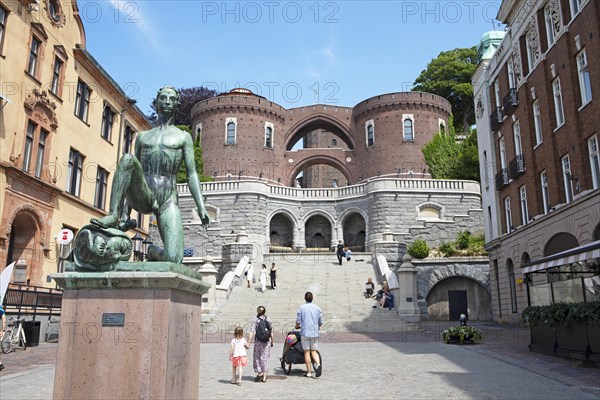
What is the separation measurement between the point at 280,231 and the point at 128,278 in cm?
3963

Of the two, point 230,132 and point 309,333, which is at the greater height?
point 230,132

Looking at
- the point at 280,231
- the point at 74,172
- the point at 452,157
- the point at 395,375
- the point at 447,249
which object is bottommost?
the point at 395,375

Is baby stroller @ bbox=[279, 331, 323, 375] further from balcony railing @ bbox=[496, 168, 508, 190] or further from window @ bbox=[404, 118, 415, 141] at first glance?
window @ bbox=[404, 118, 415, 141]

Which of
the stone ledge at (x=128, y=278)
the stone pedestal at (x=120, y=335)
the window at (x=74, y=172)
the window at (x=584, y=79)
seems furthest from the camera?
the window at (x=74, y=172)

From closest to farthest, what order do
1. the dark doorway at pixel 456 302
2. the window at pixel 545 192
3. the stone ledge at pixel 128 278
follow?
the stone ledge at pixel 128 278 → the window at pixel 545 192 → the dark doorway at pixel 456 302

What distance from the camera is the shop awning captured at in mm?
11263

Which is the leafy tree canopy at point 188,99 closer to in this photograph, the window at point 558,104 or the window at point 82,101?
the window at point 82,101

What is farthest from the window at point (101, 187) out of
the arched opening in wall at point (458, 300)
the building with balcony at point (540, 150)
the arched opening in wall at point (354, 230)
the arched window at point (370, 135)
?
the arched window at point (370, 135)

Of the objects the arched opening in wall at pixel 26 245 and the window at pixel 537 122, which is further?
the window at pixel 537 122

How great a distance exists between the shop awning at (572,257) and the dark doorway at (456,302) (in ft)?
55.2

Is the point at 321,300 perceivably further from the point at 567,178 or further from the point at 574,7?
the point at 574,7

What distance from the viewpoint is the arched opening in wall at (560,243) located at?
1883cm

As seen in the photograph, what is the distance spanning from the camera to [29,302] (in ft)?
56.4

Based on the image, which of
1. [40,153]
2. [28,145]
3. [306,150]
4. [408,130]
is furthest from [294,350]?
[306,150]
